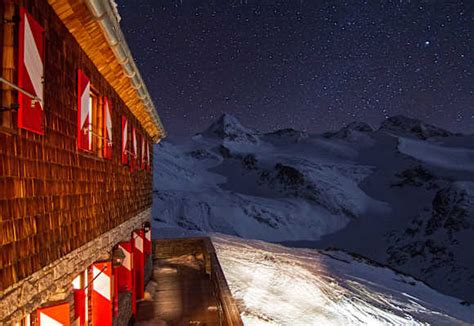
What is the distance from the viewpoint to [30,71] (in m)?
3.20

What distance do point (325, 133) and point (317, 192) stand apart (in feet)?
283

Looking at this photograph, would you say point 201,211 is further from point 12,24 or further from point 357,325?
point 12,24

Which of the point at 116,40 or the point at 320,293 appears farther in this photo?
the point at 320,293

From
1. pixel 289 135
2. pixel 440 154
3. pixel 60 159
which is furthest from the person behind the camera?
pixel 289 135

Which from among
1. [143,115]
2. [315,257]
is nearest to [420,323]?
[315,257]

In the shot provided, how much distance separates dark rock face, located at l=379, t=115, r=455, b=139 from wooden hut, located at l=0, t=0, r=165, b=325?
168436mm

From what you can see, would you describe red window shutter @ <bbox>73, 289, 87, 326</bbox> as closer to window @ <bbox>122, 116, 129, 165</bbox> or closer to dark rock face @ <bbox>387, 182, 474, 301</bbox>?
window @ <bbox>122, 116, 129, 165</bbox>

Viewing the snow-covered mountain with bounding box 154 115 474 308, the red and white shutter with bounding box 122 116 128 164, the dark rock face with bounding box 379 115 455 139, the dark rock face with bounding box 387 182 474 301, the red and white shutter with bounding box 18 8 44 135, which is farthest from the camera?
the dark rock face with bounding box 379 115 455 139

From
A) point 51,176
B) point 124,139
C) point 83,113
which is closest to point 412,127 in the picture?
point 124,139

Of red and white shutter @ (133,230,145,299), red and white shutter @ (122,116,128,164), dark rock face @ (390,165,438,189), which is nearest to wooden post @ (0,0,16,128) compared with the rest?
red and white shutter @ (122,116,128,164)

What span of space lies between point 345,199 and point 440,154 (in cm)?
4748

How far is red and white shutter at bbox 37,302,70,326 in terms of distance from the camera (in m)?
3.52

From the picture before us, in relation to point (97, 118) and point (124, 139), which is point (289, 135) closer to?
point (124, 139)

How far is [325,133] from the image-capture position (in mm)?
154000
